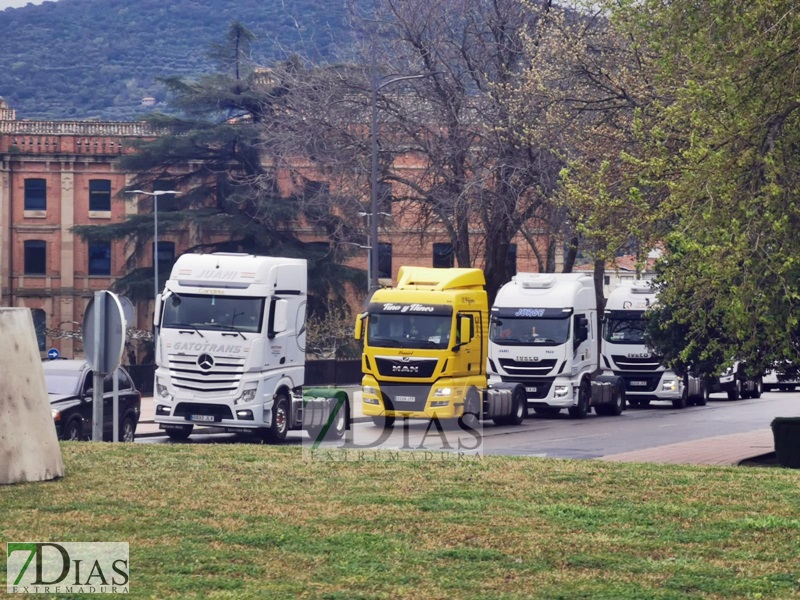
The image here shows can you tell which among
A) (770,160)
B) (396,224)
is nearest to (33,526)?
(770,160)

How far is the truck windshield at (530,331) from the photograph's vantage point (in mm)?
32438

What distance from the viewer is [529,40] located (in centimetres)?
3462

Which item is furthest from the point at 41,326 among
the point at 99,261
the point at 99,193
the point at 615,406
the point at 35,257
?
the point at 615,406

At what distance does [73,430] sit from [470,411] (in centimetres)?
1003

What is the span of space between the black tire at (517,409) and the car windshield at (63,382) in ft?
38.0

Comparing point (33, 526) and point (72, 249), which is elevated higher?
point (72, 249)

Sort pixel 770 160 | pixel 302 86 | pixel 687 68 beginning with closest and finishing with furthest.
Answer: pixel 770 160
pixel 687 68
pixel 302 86

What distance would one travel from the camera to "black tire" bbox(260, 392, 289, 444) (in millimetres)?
23719

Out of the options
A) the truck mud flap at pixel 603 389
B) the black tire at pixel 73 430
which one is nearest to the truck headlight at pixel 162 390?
the black tire at pixel 73 430

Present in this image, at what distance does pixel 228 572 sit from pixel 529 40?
97.7 ft

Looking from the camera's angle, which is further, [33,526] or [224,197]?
[224,197]

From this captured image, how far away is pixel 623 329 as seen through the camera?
39.5 m

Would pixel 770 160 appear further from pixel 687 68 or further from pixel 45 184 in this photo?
pixel 45 184

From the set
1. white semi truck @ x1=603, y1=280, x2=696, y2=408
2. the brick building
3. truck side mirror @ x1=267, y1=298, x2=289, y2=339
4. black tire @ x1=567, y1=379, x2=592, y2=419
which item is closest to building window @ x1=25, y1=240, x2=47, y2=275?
the brick building
